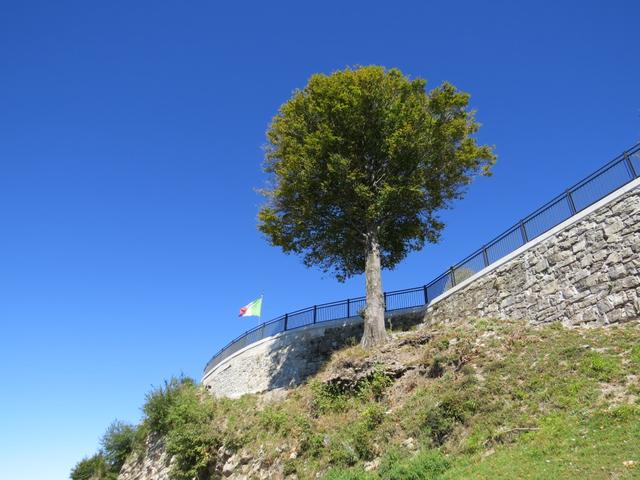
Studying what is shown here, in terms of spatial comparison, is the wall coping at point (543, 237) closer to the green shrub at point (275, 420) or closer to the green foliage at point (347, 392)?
the green foliage at point (347, 392)

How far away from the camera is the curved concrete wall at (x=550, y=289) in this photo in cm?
1259

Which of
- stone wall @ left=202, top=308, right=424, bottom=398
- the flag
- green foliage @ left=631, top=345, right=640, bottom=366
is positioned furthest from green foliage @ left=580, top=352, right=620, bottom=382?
the flag

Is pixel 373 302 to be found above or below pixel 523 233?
below

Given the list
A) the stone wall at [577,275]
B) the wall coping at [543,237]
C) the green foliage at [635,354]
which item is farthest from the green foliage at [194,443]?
the green foliage at [635,354]

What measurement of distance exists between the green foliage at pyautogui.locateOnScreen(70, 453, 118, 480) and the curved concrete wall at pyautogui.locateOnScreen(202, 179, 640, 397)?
10770 mm

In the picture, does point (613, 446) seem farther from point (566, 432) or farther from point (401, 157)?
point (401, 157)

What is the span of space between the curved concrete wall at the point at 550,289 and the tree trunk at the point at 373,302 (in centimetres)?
290

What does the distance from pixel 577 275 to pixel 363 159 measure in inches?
364

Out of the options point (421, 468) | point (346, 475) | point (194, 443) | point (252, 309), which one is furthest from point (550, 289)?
point (252, 309)

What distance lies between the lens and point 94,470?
2681 centimetres

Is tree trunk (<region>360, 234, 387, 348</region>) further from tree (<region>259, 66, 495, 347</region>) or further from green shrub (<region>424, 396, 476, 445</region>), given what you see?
green shrub (<region>424, 396, 476, 445</region>)

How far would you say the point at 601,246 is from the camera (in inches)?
526

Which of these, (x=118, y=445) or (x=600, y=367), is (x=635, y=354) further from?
(x=118, y=445)

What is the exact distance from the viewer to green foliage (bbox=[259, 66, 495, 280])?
18547mm
